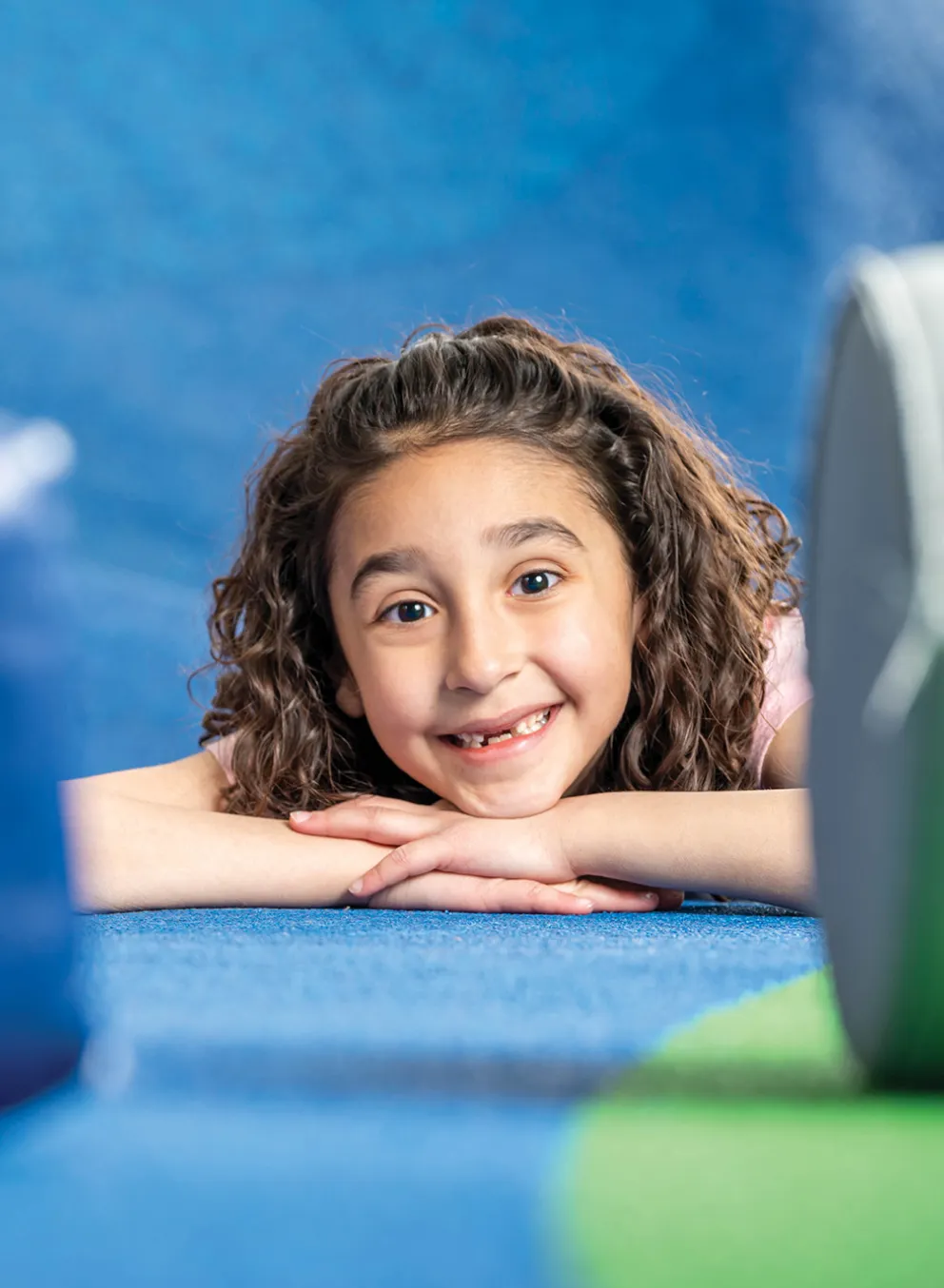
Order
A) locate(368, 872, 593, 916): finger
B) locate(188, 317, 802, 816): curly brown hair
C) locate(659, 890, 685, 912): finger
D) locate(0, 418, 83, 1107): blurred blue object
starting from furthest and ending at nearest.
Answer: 1. locate(188, 317, 802, 816): curly brown hair
2. locate(659, 890, 685, 912): finger
3. locate(368, 872, 593, 916): finger
4. locate(0, 418, 83, 1107): blurred blue object

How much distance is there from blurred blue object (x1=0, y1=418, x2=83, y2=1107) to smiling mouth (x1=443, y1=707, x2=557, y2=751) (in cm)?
92

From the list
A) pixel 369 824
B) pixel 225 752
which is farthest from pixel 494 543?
pixel 225 752

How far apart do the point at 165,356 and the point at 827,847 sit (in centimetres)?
271

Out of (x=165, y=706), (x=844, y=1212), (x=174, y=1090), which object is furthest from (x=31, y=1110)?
(x=165, y=706)

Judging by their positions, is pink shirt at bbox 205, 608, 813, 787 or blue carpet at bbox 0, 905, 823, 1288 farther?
pink shirt at bbox 205, 608, 813, 787

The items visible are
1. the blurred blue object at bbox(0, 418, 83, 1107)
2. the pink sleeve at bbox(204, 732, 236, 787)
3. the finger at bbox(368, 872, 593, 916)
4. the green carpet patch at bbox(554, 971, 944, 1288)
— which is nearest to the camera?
the green carpet patch at bbox(554, 971, 944, 1288)

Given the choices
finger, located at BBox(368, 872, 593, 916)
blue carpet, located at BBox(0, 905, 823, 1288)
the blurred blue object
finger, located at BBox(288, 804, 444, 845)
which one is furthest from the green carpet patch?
finger, located at BBox(288, 804, 444, 845)

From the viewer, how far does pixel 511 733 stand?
144 cm

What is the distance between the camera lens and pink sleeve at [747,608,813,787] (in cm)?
164

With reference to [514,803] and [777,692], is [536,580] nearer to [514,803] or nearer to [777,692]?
[514,803]

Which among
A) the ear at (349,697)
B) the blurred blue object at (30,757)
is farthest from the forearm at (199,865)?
the blurred blue object at (30,757)

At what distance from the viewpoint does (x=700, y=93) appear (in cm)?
298

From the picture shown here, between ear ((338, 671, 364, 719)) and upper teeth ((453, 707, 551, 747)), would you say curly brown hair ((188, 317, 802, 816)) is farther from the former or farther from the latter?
upper teeth ((453, 707, 551, 747))

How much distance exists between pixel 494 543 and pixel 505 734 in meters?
0.19
